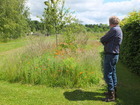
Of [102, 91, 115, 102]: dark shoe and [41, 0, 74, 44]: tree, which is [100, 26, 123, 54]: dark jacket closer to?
[102, 91, 115, 102]: dark shoe

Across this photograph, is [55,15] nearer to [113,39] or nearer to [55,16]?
[55,16]

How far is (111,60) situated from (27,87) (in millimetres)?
2813

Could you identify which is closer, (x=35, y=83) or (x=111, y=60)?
(x=111, y=60)

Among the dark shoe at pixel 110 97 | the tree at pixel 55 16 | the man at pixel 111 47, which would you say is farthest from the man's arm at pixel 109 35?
the tree at pixel 55 16

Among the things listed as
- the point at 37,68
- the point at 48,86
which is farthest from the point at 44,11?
the point at 48,86

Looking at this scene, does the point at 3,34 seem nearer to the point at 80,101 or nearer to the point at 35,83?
the point at 35,83

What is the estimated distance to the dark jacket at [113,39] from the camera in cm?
356

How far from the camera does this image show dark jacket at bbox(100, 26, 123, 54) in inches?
140

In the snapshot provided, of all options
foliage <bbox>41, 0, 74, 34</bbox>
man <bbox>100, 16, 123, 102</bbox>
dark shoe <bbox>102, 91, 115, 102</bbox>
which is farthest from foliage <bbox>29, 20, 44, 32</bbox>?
dark shoe <bbox>102, 91, 115, 102</bbox>

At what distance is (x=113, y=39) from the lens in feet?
11.8

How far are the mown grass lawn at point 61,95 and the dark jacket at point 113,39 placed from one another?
1379 millimetres

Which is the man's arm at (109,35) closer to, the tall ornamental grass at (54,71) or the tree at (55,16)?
the tall ornamental grass at (54,71)

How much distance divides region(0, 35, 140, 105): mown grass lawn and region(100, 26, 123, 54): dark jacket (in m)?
1.38

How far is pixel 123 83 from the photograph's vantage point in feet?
17.0
